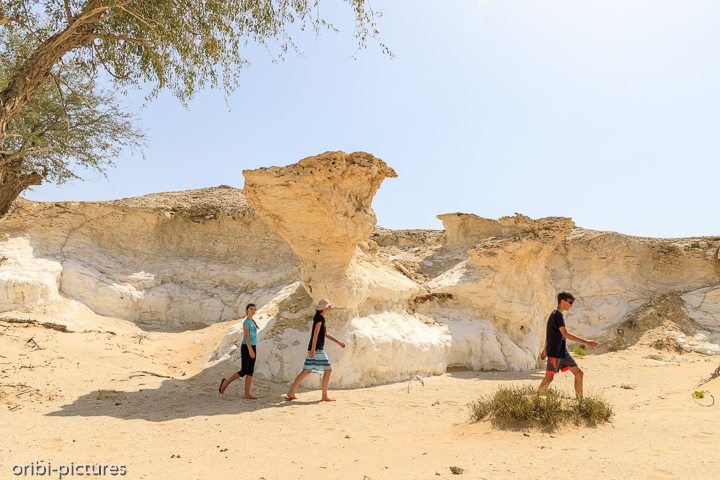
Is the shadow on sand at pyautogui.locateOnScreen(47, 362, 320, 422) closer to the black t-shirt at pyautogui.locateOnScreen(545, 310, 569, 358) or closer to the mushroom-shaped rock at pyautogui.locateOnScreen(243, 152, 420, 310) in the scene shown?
the mushroom-shaped rock at pyautogui.locateOnScreen(243, 152, 420, 310)

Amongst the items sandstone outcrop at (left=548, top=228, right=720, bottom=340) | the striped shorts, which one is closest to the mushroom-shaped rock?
the striped shorts

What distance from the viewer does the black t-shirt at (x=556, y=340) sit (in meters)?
5.50

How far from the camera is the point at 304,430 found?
4.80 meters

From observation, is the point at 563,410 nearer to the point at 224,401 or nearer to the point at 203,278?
the point at 224,401

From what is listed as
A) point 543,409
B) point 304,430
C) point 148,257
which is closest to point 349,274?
point 304,430

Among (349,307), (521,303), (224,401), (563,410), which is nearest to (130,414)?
(224,401)

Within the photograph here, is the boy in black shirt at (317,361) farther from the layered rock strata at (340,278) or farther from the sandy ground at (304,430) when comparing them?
the layered rock strata at (340,278)

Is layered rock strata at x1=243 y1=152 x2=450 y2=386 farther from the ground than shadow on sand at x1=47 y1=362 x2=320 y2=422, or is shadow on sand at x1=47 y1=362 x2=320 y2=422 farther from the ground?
layered rock strata at x1=243 y1=152 x2=450 y2=386

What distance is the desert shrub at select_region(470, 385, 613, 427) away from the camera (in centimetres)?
425

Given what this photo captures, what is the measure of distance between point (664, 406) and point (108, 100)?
13.0 meters

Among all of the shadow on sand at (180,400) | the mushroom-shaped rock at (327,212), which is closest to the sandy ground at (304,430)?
the shadow on sand at (180,400)

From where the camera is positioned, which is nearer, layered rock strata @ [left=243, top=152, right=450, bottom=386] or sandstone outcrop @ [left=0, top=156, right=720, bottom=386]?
layered rock strata @ [left=243, top=152, right=450, bottom=386]

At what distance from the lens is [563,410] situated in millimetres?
4320

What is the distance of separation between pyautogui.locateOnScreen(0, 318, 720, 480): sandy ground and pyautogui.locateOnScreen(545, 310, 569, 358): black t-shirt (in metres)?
0.87
